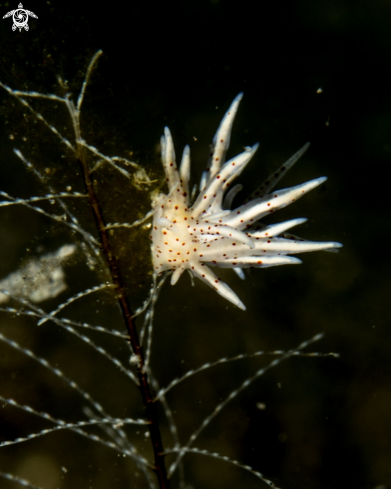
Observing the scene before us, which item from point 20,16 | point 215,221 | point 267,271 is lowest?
point 267,271

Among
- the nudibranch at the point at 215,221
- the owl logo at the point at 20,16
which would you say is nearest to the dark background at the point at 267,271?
the owl logo at the point at 20,16

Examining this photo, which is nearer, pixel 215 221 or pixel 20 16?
pixel 215 221

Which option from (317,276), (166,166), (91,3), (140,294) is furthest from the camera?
(317,276)

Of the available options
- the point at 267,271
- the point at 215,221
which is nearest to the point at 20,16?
the point at 215,221

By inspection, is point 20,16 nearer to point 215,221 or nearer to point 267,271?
point 215,221

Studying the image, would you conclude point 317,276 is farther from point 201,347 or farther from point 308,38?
point 308,38

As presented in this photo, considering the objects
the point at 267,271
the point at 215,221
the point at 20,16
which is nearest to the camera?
the point at 215,221

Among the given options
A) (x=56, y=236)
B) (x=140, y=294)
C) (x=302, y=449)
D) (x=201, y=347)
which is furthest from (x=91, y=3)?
(x=302, y=449)
